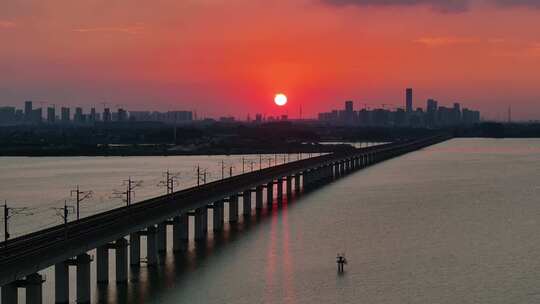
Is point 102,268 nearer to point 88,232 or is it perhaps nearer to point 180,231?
point 88,232

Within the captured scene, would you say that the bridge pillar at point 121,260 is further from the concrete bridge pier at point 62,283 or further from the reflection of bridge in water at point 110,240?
the concrete bridge pier at point 62,283

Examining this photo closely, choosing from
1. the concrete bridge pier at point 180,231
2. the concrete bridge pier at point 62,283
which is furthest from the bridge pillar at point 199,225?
the concrete bridge pier at point 62,283

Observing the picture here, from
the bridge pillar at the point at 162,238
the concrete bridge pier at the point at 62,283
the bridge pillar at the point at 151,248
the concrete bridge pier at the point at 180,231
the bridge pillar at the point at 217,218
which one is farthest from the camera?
the bridge pillar at the point at 217,218

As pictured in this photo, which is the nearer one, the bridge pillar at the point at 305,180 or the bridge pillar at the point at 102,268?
the bridge pillar at the point at 102,268

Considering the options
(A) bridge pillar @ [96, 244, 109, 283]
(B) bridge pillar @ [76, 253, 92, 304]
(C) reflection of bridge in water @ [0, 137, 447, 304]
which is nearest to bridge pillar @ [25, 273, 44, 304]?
(C) reflection of bridge in water @ [0, 137, 447, 304]

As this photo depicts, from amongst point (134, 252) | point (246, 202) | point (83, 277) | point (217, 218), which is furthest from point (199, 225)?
point (83, 277)

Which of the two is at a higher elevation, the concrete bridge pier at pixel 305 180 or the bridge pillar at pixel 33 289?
the bridge pillar at pixel 33 289

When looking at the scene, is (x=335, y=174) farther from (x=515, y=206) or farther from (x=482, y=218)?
(x=482, y=218)
